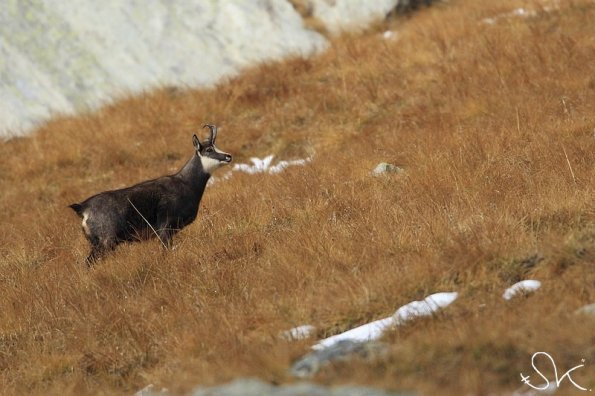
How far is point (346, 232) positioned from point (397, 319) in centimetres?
180

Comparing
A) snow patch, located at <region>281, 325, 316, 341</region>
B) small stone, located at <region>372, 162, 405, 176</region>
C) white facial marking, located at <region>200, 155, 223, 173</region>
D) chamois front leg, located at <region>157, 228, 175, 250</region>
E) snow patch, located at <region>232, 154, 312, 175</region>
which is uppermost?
snow patch, located at <region>281, 325, 316, 341</region>

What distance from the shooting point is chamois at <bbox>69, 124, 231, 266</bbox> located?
8828 mm

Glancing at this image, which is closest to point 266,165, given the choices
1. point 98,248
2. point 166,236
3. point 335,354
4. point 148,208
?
point 148,208

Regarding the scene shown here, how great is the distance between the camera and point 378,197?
866 cm

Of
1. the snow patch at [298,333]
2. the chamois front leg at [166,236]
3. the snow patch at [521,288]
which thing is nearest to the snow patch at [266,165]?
the chamois front leg at [166,236]

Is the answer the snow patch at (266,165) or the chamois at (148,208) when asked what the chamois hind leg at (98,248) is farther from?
the snow patch at (266,165)

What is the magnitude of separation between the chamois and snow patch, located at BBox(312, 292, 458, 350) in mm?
2996

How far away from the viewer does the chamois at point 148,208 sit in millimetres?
8828

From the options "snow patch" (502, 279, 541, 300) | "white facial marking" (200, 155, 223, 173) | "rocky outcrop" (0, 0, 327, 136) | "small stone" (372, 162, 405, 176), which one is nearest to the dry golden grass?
"snow patch" (502, 279, 541, 300)

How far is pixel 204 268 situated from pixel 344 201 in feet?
5.95

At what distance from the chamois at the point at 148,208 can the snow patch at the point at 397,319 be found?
300 cm

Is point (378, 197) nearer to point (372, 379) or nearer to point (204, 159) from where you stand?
point (204, 159)

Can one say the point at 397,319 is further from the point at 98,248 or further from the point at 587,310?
the point at 98,248

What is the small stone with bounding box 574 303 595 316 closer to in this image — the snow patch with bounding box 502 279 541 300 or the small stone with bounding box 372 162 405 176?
the snow patch with bounding box 502 279 541 300
